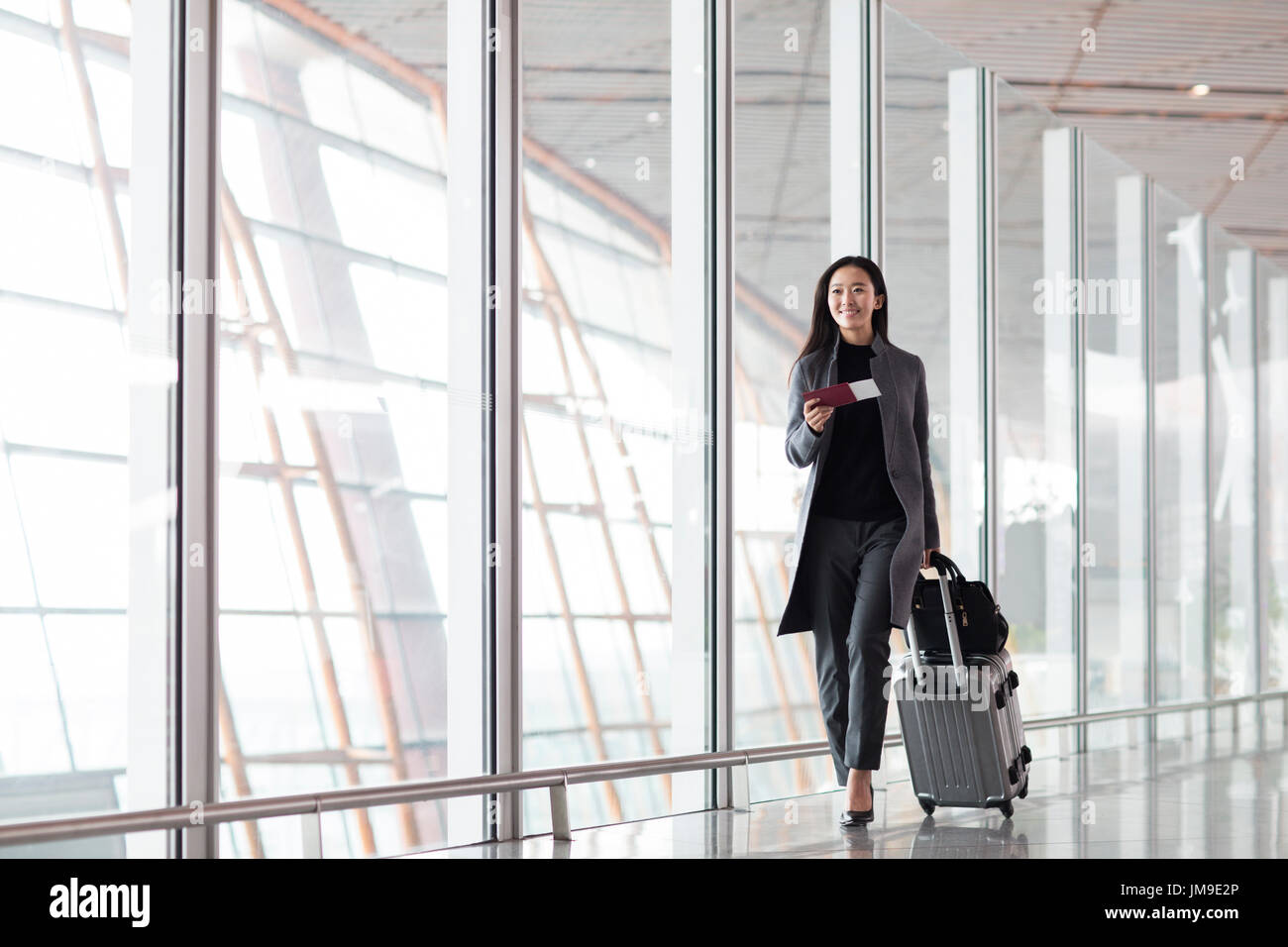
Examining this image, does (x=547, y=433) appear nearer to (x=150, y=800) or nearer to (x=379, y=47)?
(x=379, y=47)

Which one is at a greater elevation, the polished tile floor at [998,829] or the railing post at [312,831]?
the railing post at [312,831]

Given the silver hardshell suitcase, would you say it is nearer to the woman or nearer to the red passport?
Answer: the woman

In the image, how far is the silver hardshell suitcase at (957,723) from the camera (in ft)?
11.9

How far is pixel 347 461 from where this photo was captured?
10.1 metres

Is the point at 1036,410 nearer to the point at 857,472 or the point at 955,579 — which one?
the point at 955,579

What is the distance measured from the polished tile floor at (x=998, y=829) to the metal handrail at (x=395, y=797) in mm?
139

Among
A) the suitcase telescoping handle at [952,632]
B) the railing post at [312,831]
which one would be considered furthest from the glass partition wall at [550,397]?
the suitcase telescoping handle at [952,632]

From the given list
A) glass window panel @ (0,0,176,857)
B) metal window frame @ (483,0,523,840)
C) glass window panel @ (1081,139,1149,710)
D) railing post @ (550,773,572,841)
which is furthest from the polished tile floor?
glass window panel @ (0,0,176,857)

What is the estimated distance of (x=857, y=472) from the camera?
3.57m

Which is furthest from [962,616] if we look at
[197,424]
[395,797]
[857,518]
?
[197,424]

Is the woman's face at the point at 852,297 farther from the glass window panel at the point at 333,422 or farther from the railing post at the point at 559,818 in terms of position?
the glass window panel at the point at 333,422

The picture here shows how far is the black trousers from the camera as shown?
137 inches

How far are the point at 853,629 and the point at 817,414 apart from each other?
61 centimetres

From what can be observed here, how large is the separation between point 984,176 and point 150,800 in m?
5.00
